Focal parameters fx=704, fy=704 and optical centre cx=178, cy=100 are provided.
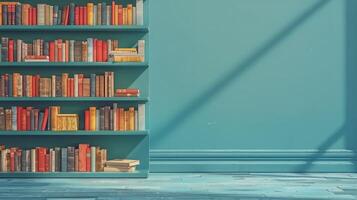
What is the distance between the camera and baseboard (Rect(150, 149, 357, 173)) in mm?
7125

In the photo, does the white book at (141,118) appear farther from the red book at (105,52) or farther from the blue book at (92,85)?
the red book at (105,52)

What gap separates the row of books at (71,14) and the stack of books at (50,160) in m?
1.22

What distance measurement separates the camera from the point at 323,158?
23.5 feet

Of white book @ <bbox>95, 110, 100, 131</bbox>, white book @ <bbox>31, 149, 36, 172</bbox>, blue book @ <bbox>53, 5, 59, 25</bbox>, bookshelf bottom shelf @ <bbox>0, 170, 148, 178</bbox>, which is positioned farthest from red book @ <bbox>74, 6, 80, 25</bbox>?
bookshelf bottom shelf @ <bbox>0, 170, 148, 178</bbox>

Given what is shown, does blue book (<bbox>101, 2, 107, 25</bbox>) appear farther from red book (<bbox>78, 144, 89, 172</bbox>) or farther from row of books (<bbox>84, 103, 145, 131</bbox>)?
red book (<bbox>78, 144, 89, 172</bbox>)

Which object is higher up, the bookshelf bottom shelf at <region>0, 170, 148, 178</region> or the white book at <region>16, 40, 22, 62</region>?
the white book at <region>16, 40, 22, 62</region>

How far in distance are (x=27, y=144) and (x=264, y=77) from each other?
2469 millimetres

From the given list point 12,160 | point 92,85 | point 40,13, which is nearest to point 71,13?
point 40,13

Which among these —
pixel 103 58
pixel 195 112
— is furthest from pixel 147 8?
pixel 195 112

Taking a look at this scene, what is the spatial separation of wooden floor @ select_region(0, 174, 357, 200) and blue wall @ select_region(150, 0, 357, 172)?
11.5 inches

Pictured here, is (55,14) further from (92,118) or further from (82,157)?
(82,157)

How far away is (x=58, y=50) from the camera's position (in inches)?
266

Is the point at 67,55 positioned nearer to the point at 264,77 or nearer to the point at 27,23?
the point at 27,23

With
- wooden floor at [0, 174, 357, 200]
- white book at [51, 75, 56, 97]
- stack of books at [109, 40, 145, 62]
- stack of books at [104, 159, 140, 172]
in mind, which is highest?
stack of books at [109, 40, 145, 62]
